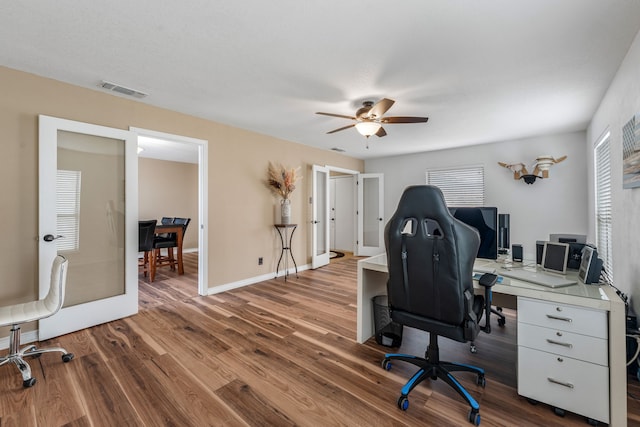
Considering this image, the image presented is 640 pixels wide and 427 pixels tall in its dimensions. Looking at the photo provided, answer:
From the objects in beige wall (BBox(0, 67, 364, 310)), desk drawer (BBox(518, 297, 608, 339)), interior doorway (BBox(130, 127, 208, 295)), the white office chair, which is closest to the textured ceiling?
beige wall (BBox(0, 67, 364, 310))

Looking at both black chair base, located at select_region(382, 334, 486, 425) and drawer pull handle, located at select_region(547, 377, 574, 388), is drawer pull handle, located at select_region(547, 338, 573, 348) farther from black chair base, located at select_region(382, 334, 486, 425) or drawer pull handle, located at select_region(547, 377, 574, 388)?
black chair base, located at select_region(382, 334, 486, 425)

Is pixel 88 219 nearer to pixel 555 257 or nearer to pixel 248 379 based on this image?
pixel 248 379

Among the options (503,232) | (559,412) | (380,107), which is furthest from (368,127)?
(559,412)

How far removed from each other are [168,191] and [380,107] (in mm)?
6439

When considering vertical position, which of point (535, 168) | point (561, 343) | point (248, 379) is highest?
point (535, 168)

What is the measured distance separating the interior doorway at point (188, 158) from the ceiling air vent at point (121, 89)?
1.25 ft

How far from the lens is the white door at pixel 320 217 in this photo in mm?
5516

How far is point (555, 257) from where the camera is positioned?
2.03 meters

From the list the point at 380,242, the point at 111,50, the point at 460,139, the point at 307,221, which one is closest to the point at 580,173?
the point at 460,139

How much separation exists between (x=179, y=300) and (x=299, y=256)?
2.27m

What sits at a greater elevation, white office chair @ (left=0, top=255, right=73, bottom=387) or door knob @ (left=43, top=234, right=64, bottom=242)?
door knob @ (left=43, top=234, right=64, bottom=242)

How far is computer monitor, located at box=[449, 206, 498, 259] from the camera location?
2.25 m

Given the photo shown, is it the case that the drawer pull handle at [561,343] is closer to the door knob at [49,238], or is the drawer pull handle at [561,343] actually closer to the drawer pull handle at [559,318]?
the drawer pull handle at [559,318]

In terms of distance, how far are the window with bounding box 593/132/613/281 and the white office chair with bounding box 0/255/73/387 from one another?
4899mm
